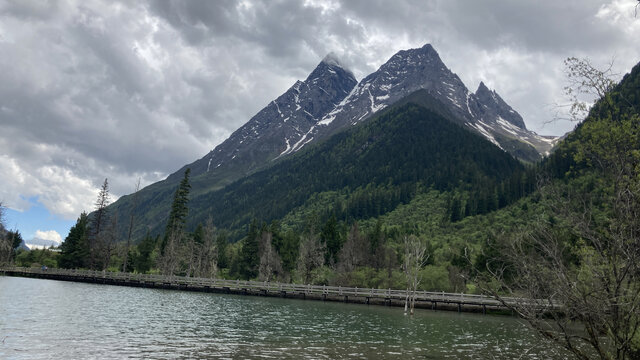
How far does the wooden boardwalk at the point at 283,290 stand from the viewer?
60488mm

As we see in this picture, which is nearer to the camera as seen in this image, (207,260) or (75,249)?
(207,260)

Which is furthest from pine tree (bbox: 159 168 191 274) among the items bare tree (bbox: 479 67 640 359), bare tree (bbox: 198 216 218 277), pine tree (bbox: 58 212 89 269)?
bare tree (bbox: 479 67 640 359)

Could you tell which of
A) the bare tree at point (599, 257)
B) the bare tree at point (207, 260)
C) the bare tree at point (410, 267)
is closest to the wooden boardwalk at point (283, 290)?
the bare tree at point (410, 267)

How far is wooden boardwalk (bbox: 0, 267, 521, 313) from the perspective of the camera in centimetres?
6049

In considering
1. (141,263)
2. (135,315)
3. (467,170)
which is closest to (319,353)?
(135,315)

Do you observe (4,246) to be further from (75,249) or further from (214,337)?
(214,337)

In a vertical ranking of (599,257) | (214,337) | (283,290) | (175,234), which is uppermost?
(175,234)

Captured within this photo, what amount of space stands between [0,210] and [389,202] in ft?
438

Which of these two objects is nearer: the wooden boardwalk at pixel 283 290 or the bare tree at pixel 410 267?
the bare tree at pixel 410 267

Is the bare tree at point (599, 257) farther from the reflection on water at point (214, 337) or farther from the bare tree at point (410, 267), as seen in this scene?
the bare tree at point (410, 267)

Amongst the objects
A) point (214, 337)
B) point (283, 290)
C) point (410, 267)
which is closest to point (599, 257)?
point (214, 337)

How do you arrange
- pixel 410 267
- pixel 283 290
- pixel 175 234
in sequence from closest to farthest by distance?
pixel 410 267
pixel 283 290
pixel 175 234

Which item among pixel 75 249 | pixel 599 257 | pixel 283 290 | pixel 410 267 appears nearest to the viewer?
pixel 599 257

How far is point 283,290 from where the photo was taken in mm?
71375
